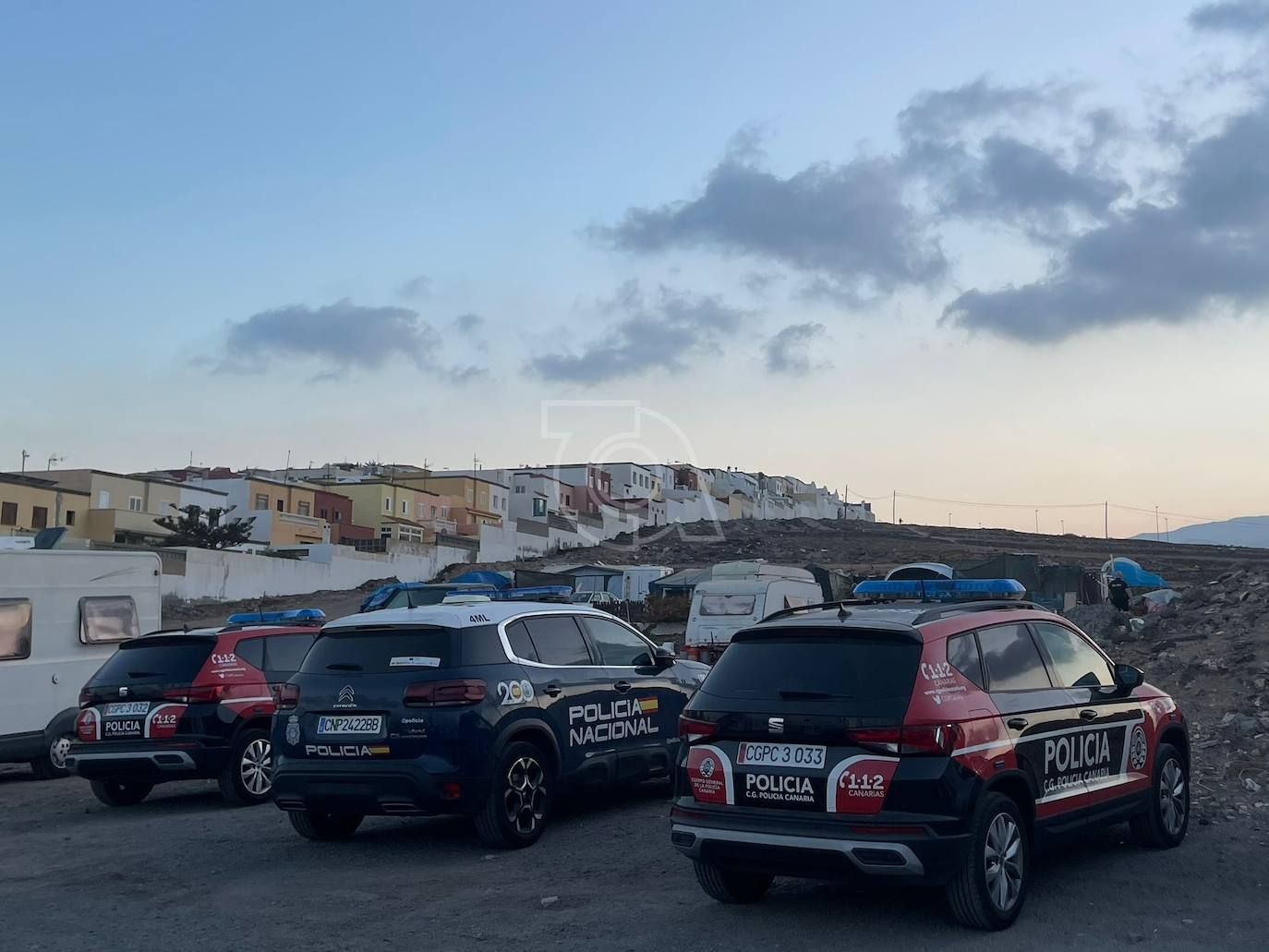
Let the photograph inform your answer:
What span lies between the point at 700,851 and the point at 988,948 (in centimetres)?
153

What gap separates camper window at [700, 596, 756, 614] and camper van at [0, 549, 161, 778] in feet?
38.7

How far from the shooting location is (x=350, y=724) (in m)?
8.79

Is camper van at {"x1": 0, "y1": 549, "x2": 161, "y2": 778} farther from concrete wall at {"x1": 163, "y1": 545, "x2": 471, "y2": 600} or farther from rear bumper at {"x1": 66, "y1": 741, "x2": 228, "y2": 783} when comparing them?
concrete wall at {"x1": 163, "y1": 545, "x2": 471, "y2": 600}

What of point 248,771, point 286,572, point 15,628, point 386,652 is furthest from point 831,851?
point 286,572

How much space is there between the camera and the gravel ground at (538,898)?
253 inches

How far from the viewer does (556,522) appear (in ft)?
283

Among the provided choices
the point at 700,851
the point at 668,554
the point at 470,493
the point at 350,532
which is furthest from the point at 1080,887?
the point at 470,493

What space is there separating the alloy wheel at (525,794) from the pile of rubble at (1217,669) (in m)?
4.90

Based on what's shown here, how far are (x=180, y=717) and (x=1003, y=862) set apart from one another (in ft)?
25.8

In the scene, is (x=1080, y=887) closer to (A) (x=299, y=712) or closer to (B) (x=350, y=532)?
(A) (x=299, y=712)

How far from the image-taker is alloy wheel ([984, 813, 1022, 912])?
630cm

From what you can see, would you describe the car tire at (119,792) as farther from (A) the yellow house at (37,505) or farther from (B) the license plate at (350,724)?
(A) the yellow house at (37,505)

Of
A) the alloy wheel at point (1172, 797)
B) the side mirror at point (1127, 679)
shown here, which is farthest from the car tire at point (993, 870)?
the alloy wheel at point (1172, 797)

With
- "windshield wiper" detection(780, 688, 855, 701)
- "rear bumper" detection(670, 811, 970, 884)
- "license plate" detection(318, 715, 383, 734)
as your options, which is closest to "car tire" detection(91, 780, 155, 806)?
"license plate" detection(318, 715, 383, 734)
